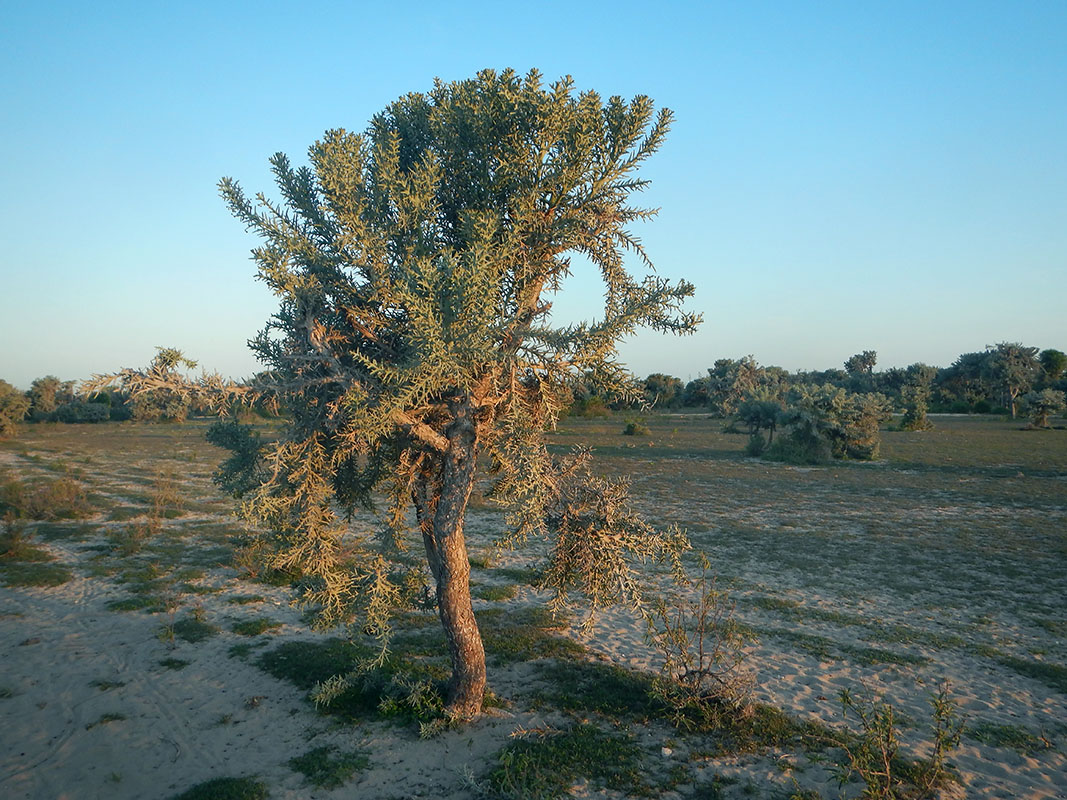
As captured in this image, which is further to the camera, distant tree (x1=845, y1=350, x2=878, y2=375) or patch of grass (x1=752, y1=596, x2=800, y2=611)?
distant tree (x1=845, y1=350, x2=878, y2=375)

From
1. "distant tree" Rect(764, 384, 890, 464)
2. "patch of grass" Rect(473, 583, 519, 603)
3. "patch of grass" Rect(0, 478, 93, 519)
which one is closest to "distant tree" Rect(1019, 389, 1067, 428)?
"distant tree" Rect(764, 384, 890, 464)

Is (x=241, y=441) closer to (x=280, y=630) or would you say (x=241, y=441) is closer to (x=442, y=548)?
(x=442, y=548)

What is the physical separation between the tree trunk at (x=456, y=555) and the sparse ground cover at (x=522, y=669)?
0.52 meters

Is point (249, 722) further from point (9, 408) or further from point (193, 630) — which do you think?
point (9, 408)

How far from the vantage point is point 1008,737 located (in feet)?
23.7

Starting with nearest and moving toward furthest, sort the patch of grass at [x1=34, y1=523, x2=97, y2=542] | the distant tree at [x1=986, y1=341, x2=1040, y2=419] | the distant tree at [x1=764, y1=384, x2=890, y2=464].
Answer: the patch of grass at [x1=34, y1=523, x2=97, y2=542] < the distant tree at [x1=764, y1=384, x2=890, y2=464] < the distant tree at [x1=986, y1=341, x2=1040, y2=419]

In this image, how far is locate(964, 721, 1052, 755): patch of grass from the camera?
23.0 feet

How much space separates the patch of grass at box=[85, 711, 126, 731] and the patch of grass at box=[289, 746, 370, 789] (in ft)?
8.98

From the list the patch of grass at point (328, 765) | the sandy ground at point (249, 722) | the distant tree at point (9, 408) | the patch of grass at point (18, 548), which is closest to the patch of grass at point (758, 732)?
the sandy ground at point (249, 722)

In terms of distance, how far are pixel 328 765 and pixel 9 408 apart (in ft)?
179

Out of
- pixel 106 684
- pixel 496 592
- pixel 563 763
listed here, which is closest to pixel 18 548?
pixel 106 684

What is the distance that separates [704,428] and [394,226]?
2061 inches

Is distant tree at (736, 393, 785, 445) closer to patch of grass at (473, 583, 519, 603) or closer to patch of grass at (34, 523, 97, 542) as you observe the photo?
patch of grass at (473, 583, 519, 603)

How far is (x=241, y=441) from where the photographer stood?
23.1ft
